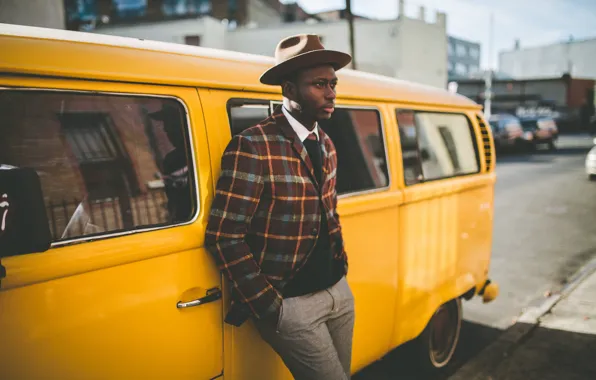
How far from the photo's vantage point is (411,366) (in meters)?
3.43

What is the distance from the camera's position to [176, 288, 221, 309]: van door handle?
1657 millimetres

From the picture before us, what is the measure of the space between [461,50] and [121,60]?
68683mm

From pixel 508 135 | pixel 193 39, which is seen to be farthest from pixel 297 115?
pixel 193 39

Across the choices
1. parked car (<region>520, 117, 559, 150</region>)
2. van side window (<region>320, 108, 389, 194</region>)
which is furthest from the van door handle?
parked car (<region>520, 117, 559, 150</region>)

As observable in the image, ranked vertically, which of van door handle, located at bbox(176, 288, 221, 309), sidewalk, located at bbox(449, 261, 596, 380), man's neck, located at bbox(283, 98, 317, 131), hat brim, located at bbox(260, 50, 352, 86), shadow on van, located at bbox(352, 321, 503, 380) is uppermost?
hat brim, located at bbox(260, 50, 352, 86)

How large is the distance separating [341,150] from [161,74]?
1344 millimetres

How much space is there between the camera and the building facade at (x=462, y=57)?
61.1m

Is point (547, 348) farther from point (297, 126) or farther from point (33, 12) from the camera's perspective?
point (33, 12)

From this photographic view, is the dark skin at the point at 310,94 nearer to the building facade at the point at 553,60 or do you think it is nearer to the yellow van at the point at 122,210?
the yellow van at the point at 122,210

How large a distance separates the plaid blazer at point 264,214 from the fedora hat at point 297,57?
18cm

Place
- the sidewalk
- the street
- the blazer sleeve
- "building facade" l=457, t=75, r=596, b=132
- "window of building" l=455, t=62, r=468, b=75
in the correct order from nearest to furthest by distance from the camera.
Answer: the blazer sleeve < the sidewalk < the street < "building facade" l=457, t=75, r=596, b=132 < "window of building" l=455, t=62, r=468, b=75

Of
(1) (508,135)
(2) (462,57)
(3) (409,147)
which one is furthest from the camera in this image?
(2) (462,57)

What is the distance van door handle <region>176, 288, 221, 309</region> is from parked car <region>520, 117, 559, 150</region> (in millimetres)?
23503

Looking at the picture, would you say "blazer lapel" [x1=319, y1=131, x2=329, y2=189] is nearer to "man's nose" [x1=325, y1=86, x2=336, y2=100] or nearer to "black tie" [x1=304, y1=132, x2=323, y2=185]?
"black tie" [x1=304, y1=132, x2=323, y2=185]
